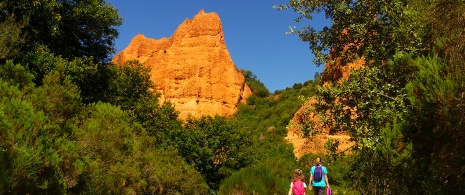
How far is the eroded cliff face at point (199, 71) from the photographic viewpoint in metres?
57.5

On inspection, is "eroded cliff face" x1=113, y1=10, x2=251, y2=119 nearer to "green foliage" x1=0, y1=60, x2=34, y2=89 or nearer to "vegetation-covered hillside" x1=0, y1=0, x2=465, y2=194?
"vegetation-covered hillside" x1=0, y1=0, x2=465, y2=194

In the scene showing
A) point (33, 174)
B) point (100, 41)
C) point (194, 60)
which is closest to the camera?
point (33, 174)

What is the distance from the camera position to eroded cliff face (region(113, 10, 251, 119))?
57.5 meters

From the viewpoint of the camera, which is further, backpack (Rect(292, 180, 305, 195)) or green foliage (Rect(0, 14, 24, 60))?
green foliage (Rect(0, 14, 24, 60))

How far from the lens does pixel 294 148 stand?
156 feet

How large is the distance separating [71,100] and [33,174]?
4.25 meters

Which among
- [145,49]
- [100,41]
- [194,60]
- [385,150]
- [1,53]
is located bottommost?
[385,150]

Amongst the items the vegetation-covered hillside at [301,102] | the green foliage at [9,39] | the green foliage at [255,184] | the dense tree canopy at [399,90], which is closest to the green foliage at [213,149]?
the vegetation-covered hillside at [301,102]

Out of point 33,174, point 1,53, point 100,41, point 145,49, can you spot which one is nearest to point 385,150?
point 33,174

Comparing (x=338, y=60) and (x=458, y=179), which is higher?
(x=338, y=60)

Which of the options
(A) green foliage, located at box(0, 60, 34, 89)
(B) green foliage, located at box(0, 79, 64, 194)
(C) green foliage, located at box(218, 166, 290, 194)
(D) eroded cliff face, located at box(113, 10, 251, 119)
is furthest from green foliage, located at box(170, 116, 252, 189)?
(D) eroded cliff face, located at box(113, 10, 251, 119)

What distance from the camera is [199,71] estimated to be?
59.1 metres

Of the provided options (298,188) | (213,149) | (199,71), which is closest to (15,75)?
(298,188)

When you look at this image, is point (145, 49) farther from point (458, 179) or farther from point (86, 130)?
point (458, 179)
